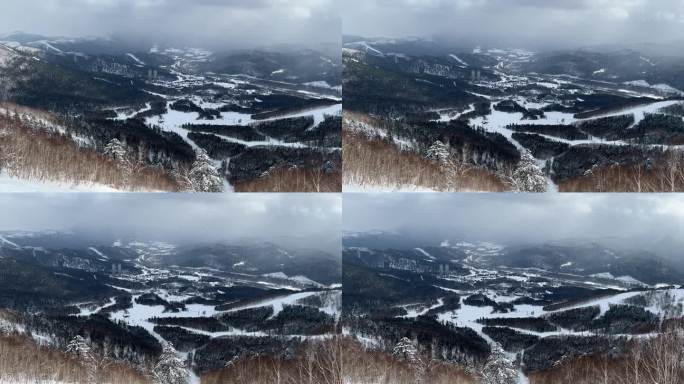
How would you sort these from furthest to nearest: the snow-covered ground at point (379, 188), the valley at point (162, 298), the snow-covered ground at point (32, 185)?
the valley at point (162, 298) < the snow-covered ground at point (32, 185) < the snow-covered ground at point (379, 188)

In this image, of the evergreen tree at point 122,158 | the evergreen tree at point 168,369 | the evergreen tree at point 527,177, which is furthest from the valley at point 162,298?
the evergreen tree at point 527,177

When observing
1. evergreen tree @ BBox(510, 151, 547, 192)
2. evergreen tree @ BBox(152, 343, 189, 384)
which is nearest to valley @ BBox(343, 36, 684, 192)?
evergreen tree @ BBox(510, 151, 547, 192)

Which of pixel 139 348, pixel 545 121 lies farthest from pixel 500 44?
pixel 139 348

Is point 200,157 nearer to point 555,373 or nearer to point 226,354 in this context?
point 226,354

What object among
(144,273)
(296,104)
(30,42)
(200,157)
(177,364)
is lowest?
(177,364)

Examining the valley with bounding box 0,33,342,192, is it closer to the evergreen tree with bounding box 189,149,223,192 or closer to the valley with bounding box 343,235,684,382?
the evergreen tree with bounding box 189,149,223,192

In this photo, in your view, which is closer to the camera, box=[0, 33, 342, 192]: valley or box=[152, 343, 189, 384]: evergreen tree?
box=[0, 33, 342, 192]: valley

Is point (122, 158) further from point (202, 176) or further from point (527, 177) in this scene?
point (527, 177)

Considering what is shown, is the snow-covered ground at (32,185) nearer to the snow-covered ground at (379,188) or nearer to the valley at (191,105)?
the valley at (191,105)

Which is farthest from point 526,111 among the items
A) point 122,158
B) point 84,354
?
point 84,354

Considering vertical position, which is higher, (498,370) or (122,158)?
(122,158)

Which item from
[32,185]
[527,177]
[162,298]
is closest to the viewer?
[527,177]
